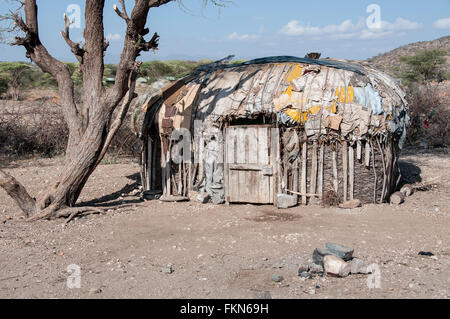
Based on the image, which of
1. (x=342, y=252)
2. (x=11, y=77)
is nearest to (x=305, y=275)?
(x=342, y=252)

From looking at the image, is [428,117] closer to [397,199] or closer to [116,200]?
[397,199]

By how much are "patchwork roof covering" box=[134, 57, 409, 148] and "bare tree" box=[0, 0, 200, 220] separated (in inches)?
60.6

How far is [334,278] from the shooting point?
532cm

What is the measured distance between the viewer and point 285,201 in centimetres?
851

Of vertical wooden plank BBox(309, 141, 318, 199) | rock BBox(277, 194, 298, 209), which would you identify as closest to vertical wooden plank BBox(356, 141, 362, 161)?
vertical wooden plank BBox(309, 141, 318, 199)

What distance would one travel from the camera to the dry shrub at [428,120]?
1474cm

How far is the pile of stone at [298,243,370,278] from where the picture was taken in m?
5.32

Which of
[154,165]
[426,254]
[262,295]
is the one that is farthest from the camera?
[154,165]

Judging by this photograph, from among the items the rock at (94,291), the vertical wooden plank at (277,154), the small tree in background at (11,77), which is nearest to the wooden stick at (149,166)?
the vertical wooden plank at (277,154)

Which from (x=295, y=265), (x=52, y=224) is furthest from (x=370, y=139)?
(x=52, y=224)

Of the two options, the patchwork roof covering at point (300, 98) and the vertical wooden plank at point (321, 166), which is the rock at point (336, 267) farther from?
the patchwork roof covering at point (300, 98)

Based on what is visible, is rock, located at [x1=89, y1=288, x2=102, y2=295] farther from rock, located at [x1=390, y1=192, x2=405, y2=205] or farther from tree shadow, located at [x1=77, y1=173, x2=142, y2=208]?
rock, located at [x1=390, y1=192, x2=405, y2=205]

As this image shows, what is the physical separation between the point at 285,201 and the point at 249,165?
98 cm

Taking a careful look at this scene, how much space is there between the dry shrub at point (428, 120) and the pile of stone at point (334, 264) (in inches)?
397
